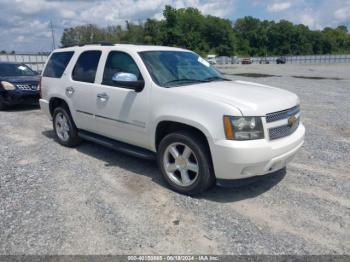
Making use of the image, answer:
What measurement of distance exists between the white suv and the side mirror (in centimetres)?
1

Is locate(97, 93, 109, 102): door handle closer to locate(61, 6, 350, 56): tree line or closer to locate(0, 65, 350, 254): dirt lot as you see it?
locate(0, 65, 350, 254): dirt lot

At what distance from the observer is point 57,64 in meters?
6.20

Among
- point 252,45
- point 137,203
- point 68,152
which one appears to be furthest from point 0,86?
point 252,45

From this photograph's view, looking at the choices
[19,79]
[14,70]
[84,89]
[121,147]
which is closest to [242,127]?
[121,147]

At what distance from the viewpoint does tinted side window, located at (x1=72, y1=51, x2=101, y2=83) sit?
17.1 ft

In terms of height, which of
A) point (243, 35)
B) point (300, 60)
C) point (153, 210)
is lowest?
point (153, 210)

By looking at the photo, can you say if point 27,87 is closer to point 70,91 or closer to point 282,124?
point 70,91

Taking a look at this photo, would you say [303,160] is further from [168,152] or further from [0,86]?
[0,86]

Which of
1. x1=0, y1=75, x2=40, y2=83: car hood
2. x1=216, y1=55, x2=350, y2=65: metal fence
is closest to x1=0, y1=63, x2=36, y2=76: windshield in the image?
x1=0, y1=75, x2=40, y2=83: car hood

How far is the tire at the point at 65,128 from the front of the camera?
594 cm

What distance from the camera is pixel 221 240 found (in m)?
3.19

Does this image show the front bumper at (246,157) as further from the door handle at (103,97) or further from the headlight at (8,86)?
the headlight at (8,86)

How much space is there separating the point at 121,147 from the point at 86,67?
157 cm

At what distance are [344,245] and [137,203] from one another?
225 centimetres
